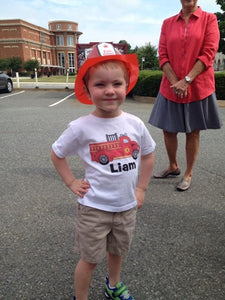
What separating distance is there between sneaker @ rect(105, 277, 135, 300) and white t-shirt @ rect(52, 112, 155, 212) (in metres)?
0.56

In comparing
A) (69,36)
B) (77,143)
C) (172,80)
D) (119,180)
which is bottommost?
(119,180)

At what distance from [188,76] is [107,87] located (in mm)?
1665

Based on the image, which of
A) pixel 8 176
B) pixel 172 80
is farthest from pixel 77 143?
pixel 8 176

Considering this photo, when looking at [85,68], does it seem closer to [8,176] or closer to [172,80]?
[172,80]

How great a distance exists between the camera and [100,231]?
1407mm

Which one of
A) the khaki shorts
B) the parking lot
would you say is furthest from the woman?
the khaki shorts

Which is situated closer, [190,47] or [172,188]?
[190,47]

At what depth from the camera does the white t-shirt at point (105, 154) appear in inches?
54.2

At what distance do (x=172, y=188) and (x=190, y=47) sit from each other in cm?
150

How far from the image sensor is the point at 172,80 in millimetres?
2893

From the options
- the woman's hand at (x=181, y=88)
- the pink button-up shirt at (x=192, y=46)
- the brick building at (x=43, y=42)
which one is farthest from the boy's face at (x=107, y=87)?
the brick building at (x=43, y=42)

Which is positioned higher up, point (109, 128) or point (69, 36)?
point (69, 36)

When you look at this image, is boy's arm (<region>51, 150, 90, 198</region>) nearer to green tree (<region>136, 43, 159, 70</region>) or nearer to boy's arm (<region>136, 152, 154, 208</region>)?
boy's arm (<region>136, 152, 154, 208</region>)

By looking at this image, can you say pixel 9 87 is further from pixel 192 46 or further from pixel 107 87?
pixel 107 87
